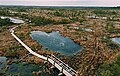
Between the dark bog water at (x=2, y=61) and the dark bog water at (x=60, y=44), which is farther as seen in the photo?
the dark bog water at (x=60, y=44)

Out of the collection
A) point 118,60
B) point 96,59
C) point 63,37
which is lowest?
point 63,37

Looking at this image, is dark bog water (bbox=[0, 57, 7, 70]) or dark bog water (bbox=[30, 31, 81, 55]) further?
dark bog water (bbox=[30, 31, 81, 55])

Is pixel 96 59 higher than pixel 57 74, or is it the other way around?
pixel 96 59

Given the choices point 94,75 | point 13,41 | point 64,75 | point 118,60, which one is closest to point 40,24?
point 13,41

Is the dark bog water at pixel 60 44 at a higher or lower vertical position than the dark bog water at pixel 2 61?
lower

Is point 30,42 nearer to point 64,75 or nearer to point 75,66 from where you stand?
point 75,66

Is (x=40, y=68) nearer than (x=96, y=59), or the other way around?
(x=96, y=59)

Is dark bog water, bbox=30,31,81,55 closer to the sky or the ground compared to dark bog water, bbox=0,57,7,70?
closer to the ground

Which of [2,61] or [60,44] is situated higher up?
[2,61]

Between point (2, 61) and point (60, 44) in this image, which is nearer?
point (2, 61)

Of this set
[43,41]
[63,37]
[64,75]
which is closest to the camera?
[64,75]

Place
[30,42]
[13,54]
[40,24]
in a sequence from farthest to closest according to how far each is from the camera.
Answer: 1. [40,24]
2. [30,42]
3. [13,54]
